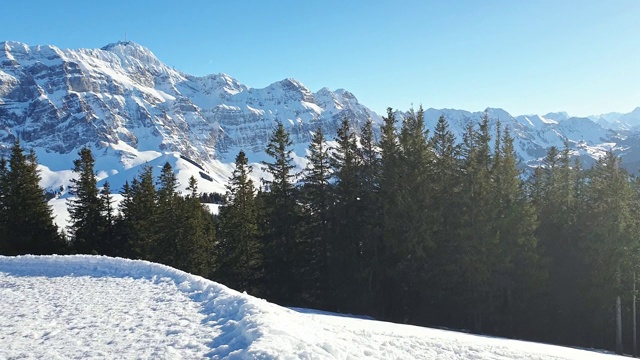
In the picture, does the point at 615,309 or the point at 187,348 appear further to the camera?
the point at 615,309

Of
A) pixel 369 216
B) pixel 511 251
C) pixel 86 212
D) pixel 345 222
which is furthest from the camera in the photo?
pixel 86 212

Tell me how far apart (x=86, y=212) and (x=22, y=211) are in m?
4.83

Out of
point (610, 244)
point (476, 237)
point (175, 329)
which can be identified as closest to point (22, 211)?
point (175, 329)

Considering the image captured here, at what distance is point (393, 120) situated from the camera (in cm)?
2908

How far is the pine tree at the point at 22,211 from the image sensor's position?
34.7m

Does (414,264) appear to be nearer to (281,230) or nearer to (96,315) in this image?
(281,230)

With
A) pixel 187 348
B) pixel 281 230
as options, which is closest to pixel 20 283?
pixel 187 348

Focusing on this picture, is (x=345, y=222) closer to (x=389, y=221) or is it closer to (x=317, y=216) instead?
A: (x=317, y=216)

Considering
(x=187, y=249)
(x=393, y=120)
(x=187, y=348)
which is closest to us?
(x=187, y=348)

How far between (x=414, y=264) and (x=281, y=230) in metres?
10.2

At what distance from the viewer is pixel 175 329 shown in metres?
10.3

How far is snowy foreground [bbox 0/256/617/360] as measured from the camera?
28.8ft

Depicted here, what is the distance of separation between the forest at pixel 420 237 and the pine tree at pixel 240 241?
4.8 inches

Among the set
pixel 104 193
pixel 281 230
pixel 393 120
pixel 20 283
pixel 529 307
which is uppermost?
pixel 393 120
